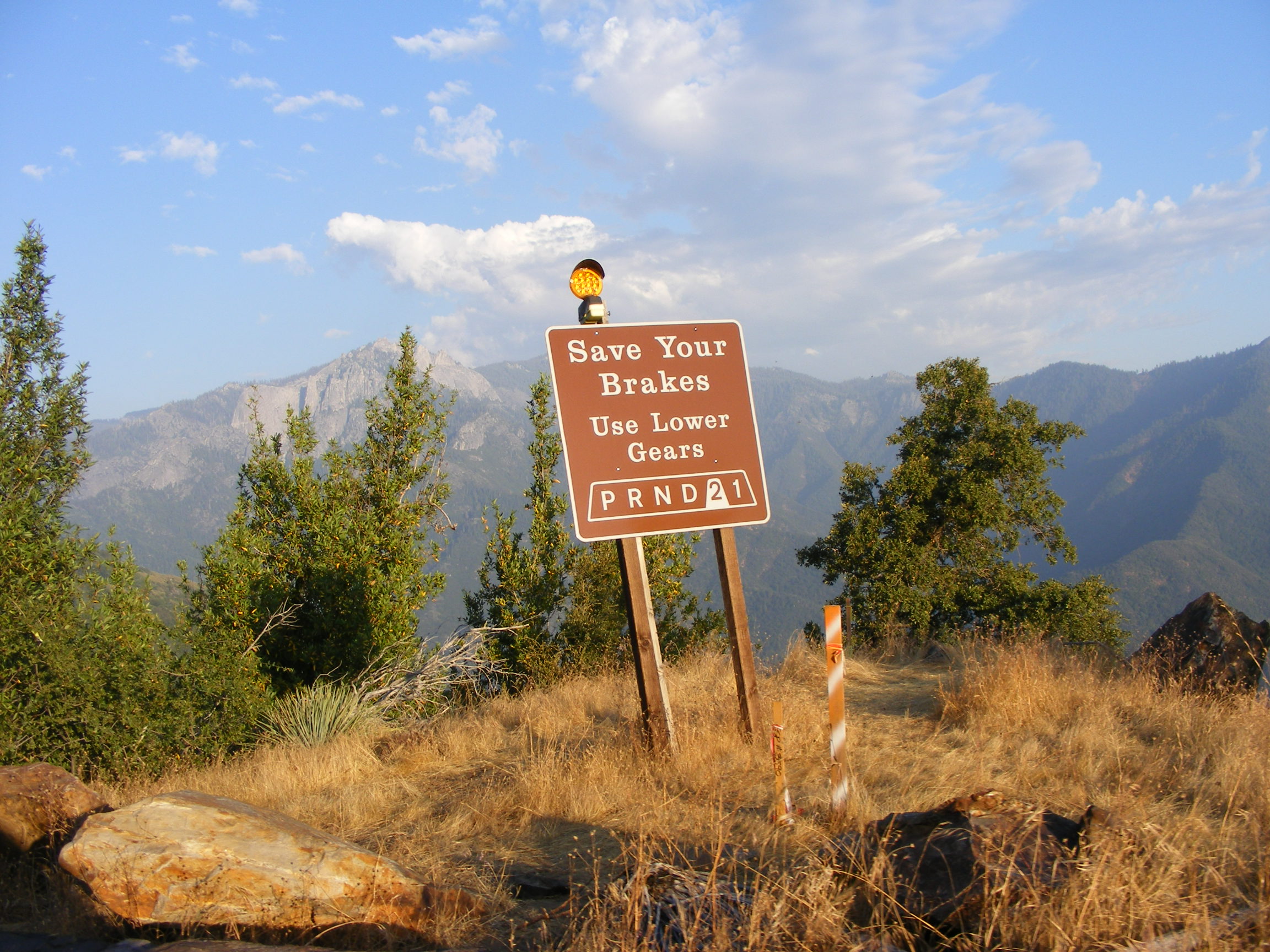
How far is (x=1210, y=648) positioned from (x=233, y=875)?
7.62 m

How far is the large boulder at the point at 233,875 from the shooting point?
3.02 m

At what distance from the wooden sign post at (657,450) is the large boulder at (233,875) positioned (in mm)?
2459

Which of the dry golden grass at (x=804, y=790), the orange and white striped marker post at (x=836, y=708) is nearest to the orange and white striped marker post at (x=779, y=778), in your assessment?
the dry golden grass at (x=804, y=790)

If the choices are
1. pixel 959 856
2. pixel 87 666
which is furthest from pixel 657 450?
pixel 87 666

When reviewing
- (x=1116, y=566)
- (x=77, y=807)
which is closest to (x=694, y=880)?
(x=77, y=807)

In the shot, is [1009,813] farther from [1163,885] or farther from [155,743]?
[155,743]

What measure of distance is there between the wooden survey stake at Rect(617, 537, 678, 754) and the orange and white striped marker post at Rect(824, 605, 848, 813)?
5.15ft

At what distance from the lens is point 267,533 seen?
36.4 feet

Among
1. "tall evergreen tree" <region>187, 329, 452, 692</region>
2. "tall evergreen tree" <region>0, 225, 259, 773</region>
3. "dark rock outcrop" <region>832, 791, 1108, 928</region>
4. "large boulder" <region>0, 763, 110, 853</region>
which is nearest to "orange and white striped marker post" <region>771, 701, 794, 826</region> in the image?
"dark rock outcrop" <region>832, 791, 1108, 928</region>

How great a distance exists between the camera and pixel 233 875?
10.1ft

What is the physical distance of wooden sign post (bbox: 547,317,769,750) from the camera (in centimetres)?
534

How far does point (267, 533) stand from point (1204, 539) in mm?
202333

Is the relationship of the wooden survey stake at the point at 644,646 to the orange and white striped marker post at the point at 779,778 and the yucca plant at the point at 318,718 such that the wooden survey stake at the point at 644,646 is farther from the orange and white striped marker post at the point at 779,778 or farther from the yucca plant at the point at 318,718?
the yucca plant at the point at 318,718

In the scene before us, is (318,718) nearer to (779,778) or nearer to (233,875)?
(233,875)
